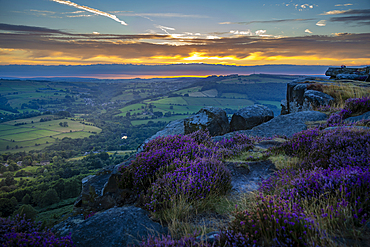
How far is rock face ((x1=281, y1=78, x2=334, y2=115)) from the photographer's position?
40.0 ft

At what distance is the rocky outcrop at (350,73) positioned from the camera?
57.7ft

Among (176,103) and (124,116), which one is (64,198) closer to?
(124,116)

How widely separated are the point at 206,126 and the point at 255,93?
125315 millimetres

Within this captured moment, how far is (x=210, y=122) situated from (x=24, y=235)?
988cm

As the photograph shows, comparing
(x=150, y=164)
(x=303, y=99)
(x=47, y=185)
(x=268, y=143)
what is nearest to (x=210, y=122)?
(x=268, y=143)

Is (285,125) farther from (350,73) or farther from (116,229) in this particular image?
(350,73)

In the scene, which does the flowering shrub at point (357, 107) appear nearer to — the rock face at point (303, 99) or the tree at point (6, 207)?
Result: the rock face at point (303, 99)

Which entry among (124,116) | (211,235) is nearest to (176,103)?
(124,116)

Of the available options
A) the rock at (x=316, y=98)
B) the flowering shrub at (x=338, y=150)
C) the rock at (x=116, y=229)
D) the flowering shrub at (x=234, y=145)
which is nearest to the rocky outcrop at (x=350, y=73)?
the rock at (x=316, y=98)

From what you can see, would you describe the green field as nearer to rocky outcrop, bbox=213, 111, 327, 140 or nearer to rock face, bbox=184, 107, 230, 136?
rock face, bbox=184, 107, 230, 136

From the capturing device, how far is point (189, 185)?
171 inches

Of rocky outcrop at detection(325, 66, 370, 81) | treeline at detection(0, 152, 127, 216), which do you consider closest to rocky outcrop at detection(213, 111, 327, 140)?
rocky outcrop at detection(325, 66, 370, 81)

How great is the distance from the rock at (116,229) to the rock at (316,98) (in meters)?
12.4

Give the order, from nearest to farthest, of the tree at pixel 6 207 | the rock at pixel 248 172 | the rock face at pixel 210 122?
the rock at pixel 248 172 → the rock face at pixel 210 122 → the tree at pixel 6 207
